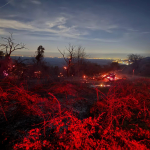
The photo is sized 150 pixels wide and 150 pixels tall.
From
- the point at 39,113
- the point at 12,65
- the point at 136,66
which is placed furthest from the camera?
the point at 136,66

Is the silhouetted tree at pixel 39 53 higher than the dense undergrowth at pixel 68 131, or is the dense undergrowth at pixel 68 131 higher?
the silhouetted tree at pixel 39 53

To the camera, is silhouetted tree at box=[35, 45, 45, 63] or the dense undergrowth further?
silhouetted tree at box=[35, 45, 45, 63]

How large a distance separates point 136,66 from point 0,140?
44.0 metres

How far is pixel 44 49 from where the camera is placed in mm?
30562

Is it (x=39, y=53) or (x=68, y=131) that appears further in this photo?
(x=39, y=53)

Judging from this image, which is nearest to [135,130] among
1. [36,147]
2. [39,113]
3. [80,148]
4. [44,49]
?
[80,148]

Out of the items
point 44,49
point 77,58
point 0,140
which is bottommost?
point 0,140

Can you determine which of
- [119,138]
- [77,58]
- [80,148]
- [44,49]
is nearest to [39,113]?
[80,148]

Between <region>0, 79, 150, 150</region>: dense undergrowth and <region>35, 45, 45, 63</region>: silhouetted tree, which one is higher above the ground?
<region>35, 45, 45, 63</region>: silhouetted tree

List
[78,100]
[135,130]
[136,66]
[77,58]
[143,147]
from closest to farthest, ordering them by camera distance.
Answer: [143,147] → [135,130] → [78,100] → [77,58] → [136,66]

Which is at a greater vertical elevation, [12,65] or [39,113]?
[12,65]

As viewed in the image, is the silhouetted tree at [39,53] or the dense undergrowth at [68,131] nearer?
the dense undergrowth at [68,131]

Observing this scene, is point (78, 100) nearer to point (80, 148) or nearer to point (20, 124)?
point (20, 124)

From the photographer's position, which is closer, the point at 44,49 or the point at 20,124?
the point at 20,124
